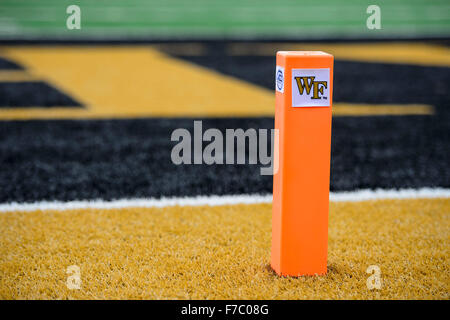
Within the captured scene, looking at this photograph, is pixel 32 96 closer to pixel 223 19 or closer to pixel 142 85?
pixel 142 85

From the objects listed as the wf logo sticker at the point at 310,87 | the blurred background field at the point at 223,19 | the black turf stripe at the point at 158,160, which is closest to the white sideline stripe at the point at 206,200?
the black turf stripe at the point at 158,160

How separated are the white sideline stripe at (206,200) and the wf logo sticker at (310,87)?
1800 millimetres

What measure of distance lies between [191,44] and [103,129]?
11.8 m

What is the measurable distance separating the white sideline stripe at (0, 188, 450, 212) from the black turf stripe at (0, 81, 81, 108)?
4425 millimetres

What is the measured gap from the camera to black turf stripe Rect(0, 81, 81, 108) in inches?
351

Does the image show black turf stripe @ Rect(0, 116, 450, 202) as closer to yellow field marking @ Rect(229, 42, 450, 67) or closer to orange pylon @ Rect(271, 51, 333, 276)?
orange pylon @ Rect(271, 51, 333, 276)

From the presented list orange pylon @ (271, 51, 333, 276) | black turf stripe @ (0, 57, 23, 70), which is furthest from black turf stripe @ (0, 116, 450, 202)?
black turf stripe @ (0, 57, 23, 70)

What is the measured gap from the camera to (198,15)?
82.0 feet

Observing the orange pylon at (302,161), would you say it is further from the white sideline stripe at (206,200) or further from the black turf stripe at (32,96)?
the black turf stripe at (32,96)

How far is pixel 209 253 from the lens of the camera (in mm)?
3668

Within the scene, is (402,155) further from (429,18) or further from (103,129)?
(429,18)

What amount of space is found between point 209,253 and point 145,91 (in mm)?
6704

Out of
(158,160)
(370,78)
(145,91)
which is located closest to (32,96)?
(145,91)

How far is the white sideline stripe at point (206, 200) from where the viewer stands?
15.1ft
